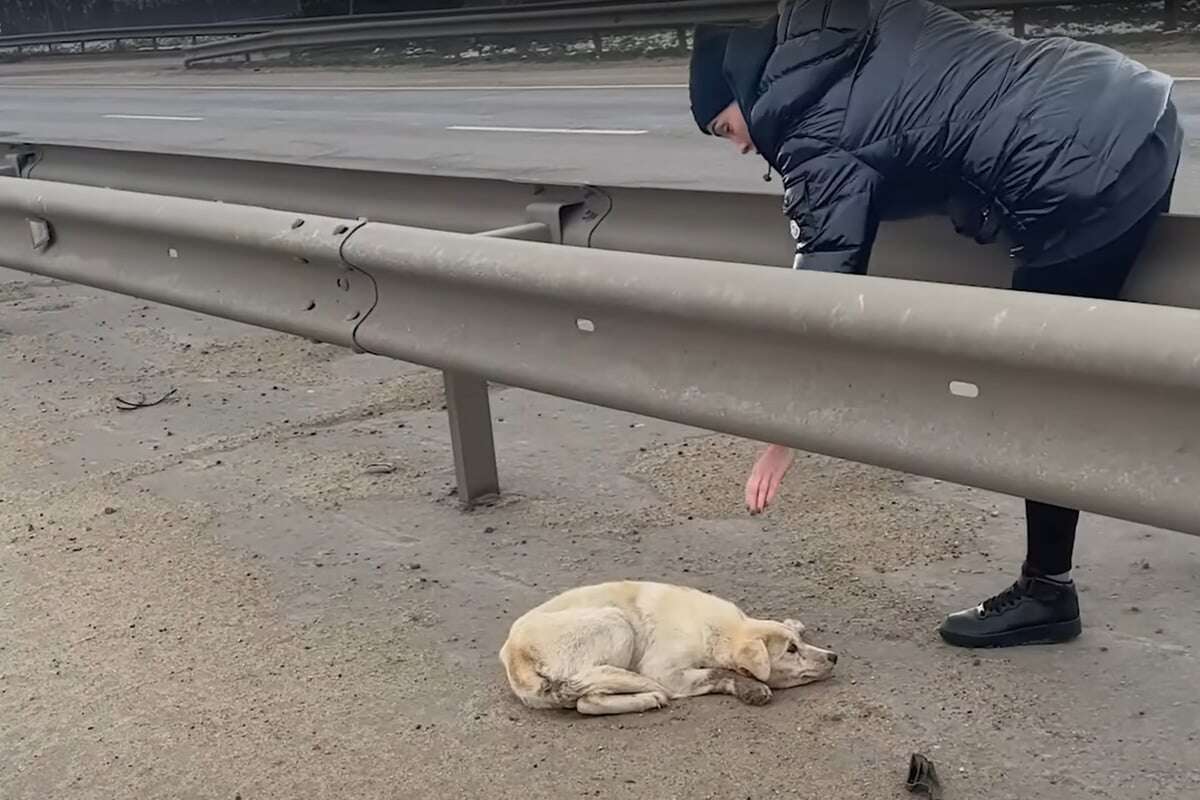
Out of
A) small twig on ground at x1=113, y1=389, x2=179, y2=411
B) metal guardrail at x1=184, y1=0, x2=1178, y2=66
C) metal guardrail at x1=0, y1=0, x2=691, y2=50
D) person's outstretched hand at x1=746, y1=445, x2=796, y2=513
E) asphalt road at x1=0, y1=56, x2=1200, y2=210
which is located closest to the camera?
person's outstretched hand at x1=746, y1=445, x2=796, y2=513

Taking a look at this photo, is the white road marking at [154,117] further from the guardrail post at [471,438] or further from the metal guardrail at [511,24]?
the guardrail post at [471,438]

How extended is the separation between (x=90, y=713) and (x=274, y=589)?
0.70 metres

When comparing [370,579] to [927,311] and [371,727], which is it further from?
[927,311]

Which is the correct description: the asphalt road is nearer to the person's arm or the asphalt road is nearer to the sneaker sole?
the sneaker sole

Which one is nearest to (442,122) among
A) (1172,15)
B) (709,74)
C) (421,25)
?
(1172,15)

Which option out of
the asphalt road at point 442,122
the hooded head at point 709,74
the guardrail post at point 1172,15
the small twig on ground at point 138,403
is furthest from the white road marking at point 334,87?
the hooded head at point 709,74

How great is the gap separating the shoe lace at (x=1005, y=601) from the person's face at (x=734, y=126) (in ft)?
3.89

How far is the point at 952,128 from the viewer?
3039 mm

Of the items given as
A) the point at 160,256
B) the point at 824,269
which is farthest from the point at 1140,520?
the point at 160,256

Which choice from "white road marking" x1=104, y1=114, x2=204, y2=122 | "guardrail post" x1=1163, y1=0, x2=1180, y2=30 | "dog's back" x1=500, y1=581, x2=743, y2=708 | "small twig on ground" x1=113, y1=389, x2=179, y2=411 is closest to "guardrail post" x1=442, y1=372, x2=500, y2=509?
"dog's back" x1=500, y1=581, x2=743, y2=708

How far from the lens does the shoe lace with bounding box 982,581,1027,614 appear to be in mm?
3412

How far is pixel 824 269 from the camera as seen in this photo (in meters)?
2.98

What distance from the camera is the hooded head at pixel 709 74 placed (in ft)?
10.6

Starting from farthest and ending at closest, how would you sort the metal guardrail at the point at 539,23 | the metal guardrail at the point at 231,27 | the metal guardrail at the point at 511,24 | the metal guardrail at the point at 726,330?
the metal guardrail at the point at 231,27
the metal guardrail at the point at 511,24
the metal guardrail at the point at 539,23
the metal guardrail at the point at 726,330
